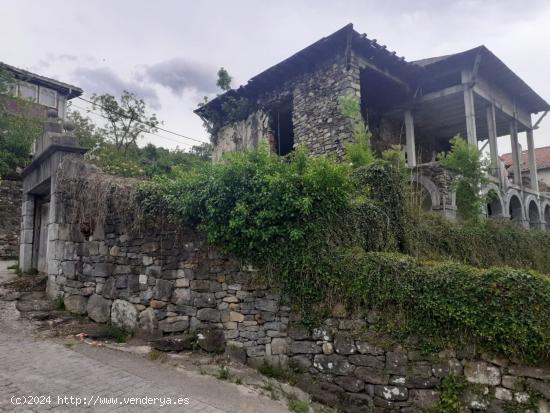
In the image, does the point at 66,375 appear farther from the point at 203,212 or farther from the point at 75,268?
the point at 75,268

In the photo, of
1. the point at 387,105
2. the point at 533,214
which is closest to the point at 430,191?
the point at 387,105

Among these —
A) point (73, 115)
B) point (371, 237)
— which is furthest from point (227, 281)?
point (73, 115)

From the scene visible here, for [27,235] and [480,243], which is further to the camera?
[27,235]

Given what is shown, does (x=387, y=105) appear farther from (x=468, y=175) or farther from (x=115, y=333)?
(x=115, y=333)

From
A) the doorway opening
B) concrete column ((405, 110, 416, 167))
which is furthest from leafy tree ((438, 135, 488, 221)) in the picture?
the doorway opening

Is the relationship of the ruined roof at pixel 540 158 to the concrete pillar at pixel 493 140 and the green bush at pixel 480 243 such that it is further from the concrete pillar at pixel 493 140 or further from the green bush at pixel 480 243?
the green bush at pixel 480 243

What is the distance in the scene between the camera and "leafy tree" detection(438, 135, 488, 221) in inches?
344

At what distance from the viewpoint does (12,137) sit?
1301cm

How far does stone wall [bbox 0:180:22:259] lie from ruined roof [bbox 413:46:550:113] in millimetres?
13735

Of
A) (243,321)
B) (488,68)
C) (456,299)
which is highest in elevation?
(488,68)

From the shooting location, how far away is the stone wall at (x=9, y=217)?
39.4 feet

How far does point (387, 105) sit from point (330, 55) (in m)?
3.44

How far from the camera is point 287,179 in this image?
511 cm

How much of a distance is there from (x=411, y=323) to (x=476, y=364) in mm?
702
